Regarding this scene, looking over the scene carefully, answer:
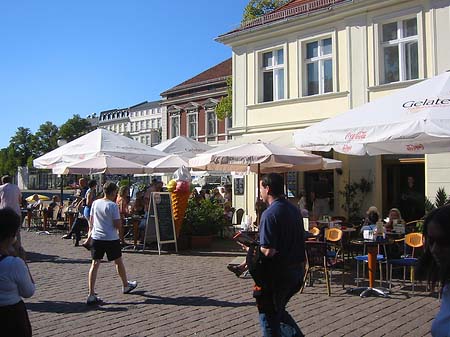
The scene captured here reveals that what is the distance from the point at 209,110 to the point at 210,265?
38.5 m

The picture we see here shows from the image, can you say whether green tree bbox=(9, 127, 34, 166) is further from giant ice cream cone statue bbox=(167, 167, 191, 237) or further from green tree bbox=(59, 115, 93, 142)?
giant ice cream cone statue bbox=(167, 167, 191, 237)

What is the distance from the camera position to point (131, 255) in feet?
38.6

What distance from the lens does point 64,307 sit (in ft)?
22.2

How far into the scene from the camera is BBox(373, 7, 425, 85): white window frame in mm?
14461

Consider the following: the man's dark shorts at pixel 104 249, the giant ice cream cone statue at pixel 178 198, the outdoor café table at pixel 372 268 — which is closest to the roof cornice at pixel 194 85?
the giant ice cream cone statue at pixel 178 198

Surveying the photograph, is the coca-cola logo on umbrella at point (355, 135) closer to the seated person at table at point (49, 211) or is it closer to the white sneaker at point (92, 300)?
the white sneaker at point (92, 300)

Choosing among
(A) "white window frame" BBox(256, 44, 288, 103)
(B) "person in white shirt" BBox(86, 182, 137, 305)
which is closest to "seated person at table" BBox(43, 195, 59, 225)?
(A) "white window frame" BBox(256, 44, 288, 103)

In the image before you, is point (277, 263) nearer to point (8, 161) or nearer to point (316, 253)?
point (316, 253)

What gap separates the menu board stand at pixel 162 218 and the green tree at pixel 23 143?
2714 inches

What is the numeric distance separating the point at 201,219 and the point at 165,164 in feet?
10.9

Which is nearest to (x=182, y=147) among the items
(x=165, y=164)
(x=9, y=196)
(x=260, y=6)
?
(x=165, y=164)

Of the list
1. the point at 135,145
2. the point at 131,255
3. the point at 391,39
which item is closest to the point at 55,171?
the point at 135,145

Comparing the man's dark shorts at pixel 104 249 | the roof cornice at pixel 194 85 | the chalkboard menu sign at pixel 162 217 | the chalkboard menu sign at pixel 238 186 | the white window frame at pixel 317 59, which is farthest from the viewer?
the roof cornice at pixel 194 85

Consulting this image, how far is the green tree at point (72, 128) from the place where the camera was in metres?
76.0
